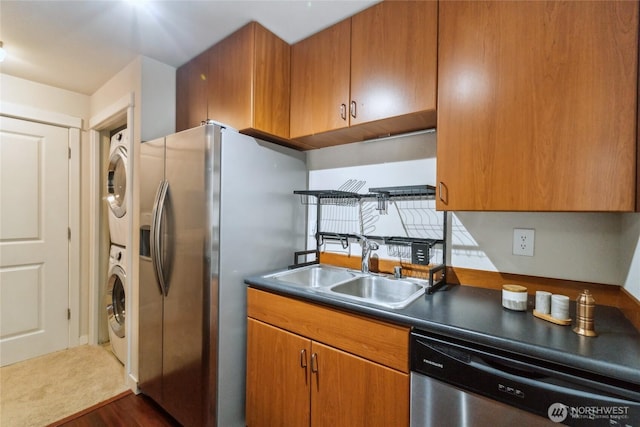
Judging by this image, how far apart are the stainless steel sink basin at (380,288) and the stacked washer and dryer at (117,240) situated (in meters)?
1.89

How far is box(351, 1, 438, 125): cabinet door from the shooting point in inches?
51.3

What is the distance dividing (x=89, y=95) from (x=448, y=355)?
3.61m

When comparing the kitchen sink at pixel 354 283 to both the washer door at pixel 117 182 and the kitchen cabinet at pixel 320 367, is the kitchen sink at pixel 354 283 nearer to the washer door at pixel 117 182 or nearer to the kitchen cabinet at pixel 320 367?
the kitchen cabinet at pixel 320 367

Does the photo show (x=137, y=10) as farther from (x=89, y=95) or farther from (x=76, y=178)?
(x=76, y=178)

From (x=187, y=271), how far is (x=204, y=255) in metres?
0.20

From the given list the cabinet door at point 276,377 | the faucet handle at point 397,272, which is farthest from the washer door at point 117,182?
the faucet handle at point 397,272

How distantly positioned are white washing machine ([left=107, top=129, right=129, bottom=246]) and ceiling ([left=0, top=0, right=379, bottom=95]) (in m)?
0.61

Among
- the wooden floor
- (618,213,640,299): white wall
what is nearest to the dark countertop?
(618,213,640,299): white wall

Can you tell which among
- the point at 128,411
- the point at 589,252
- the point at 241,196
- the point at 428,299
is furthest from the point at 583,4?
the point at 128,411

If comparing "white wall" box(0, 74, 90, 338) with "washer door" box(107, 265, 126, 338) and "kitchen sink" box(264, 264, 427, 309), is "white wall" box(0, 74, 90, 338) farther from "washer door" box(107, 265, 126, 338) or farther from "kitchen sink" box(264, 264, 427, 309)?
"kitchen sink" box(264, 264, 427, 309)

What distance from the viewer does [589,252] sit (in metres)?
1.21

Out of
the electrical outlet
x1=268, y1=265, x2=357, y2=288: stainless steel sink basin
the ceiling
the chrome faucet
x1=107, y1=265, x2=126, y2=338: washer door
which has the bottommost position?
x1=107, y1=265, x2=126, y2=338: washer door

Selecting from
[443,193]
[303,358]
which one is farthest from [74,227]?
[443,193]

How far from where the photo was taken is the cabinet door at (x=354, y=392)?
1061 millimetres
